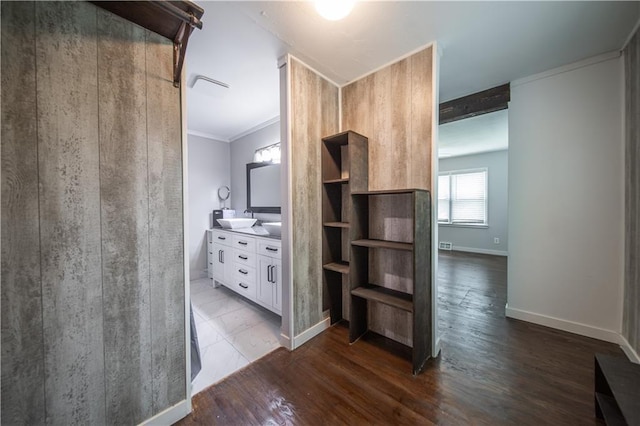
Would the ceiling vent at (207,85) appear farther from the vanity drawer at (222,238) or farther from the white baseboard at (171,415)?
the white baseboard at (171,415)

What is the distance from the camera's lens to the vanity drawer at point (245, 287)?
266 centimetres

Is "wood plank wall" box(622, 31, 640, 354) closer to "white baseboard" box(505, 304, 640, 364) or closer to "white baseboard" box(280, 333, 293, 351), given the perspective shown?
"white baseboard" box(505, 304, 640, 364)

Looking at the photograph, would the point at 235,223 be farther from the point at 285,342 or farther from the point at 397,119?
the point at 397,119

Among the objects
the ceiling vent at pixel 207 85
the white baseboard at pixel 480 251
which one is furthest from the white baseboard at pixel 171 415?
the white baseboard at pixel 480 251

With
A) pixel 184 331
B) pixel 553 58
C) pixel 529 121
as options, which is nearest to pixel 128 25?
pixel 184 331

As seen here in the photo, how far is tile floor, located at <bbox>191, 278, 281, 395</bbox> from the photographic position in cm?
172

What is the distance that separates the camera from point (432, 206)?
1.80 metres

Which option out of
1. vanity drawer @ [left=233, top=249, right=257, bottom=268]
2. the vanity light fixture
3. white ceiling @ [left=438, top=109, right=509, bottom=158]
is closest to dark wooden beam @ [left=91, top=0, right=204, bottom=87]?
vanity drawer @ [left=233, top=249, right=257, bottom=268]

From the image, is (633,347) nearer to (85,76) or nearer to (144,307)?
(144,307)

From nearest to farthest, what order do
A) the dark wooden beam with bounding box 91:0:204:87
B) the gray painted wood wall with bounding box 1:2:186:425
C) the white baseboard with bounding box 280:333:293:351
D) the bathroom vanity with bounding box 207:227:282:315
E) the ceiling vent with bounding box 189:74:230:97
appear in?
the gray painted wood wall with bounding box 1:2:186:425, the dark wooden beam with bounding box 91:0:204:87, the white baseboard with bounding box 280:333:293:351, the ceiling vent with bounding box 189:74:230:97, the bathroom vanity with bounding box 207:227:282:315

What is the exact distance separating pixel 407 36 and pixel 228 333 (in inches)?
118

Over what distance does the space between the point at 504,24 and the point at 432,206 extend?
1347 millimetres

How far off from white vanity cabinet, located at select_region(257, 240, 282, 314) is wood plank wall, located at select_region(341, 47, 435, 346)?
94 cm

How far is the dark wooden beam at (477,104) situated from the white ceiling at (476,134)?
2.88 feet
